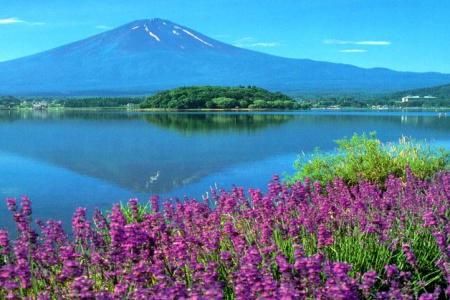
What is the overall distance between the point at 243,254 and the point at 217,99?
259ft

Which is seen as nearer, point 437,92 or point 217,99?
point 217,99

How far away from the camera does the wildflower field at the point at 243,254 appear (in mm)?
3066

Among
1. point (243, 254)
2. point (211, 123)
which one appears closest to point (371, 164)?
point (243, 254)

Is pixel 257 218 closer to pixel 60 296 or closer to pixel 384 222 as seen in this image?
pixel 384 222

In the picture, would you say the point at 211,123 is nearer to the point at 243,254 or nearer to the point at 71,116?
the point at 71,116

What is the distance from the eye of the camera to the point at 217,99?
83.0 meters

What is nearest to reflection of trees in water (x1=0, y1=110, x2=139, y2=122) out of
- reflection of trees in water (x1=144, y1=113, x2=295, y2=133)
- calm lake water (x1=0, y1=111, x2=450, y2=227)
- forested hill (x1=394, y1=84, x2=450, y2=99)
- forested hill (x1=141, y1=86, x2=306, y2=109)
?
reflection of trees in water (x1=144, y1=113, x2=295, y2=133)

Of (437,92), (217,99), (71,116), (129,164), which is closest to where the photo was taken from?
(129,164)

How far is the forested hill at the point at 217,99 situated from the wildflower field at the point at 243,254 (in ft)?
249

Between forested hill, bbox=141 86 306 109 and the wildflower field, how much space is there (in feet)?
249

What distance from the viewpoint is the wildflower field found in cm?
307

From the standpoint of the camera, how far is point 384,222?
5184mm

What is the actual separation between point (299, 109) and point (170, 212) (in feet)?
285

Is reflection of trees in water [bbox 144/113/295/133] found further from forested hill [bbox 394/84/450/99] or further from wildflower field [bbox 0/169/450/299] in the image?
forested hill [bbox 394/84/450/99]
